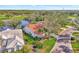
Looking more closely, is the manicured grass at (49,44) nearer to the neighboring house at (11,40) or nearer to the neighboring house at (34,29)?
the neighboring house at (34,29)

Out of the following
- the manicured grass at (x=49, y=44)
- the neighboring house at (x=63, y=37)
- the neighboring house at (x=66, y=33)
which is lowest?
the manicured grass at (x=49, y=44)

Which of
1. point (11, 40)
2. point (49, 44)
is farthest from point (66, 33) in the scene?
point (11, 40)

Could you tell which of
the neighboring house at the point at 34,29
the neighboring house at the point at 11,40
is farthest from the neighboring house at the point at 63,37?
the neighboring house at the point at 11,40

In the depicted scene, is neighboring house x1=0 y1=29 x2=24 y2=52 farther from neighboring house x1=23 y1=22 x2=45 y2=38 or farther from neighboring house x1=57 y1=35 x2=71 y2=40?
neighboring house x1=57 y1=35 x2=71 y2=40

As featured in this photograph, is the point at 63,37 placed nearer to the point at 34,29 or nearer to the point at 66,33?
the point at 66,33

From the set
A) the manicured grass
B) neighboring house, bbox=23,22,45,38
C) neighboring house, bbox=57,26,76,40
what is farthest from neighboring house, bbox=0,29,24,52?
neighboring house, bbox=57,26,76,40

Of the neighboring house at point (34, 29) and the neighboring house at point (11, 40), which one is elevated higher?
the neighboring house at point (34, 29)
